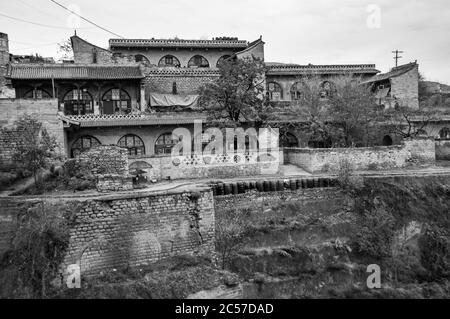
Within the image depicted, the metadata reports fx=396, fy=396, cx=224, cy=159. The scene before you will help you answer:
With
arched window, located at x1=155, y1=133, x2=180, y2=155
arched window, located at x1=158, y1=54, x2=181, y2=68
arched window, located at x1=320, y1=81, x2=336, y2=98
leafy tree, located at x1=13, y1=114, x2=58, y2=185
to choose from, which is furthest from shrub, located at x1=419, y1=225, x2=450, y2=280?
arched window, located at x1=158, y1=54, x2=181, y2=68

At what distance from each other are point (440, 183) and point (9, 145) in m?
20.2

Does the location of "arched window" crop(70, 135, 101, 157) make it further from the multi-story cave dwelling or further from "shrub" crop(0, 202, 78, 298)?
"shrub" crop(0, 202, 78, 298)

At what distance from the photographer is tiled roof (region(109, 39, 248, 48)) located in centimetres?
3133

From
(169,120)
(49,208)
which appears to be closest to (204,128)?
(169,120)

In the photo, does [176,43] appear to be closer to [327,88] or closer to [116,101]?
[116,101]

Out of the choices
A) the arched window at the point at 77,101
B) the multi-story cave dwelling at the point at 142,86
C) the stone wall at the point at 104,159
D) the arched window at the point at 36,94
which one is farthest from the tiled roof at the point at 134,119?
the stone wall at the point at 104,159

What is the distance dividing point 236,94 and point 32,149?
1069 cm

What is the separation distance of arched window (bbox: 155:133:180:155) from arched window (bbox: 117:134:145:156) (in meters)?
0.99

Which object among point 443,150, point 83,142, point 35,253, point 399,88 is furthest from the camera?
point 399,88

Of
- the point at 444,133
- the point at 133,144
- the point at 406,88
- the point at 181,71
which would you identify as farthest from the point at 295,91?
the point at 133,144

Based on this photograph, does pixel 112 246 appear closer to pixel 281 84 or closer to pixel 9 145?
pixel 9 145

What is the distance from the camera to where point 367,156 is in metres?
21.7

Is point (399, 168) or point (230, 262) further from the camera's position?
point (399, 168)

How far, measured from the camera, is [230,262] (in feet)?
45.9
